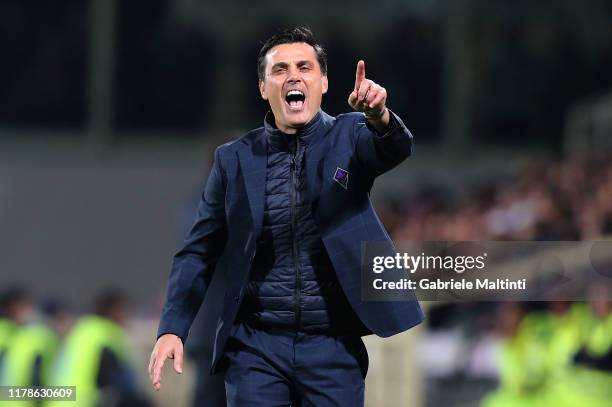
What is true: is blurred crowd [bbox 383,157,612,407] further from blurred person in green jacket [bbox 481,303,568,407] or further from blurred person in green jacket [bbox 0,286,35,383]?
blurred person in green jacket [bbox 0,286,35,383]

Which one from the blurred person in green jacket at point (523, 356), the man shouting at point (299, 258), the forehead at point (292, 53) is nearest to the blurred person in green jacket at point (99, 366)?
the blurred person in green jacket at point (523, 356)

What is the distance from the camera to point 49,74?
47.9ft

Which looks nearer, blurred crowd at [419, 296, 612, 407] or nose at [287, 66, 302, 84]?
nose at [287, 66, 302, 84]

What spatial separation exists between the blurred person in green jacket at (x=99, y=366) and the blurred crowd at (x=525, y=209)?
101 inches

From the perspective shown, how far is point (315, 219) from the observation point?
4434mm

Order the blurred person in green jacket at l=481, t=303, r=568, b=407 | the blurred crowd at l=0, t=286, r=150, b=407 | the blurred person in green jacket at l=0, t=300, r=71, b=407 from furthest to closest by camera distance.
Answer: the blurred person in green jacket at l=481, t=303, r=568, b=407, the blurred crowd at l=0, t=286, r=150, b=407, the blurred person in green jacket at l=0, t=300, r=71, b=407

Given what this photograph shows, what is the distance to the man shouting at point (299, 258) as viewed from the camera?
4.42 meters

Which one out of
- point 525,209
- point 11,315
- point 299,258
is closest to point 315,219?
point 299,258

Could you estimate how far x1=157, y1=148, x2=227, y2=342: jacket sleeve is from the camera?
4.57 m

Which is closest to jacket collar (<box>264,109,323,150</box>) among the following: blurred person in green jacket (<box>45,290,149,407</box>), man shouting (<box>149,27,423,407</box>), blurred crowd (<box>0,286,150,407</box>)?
man shouting (<box>149,27,423,407</box>)

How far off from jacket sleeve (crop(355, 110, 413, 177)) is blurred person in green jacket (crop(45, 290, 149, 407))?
463 cm

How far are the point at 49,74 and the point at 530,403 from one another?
724cm

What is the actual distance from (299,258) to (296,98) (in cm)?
48

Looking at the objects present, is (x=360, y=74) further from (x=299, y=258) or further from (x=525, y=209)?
(x=525, y=209)
